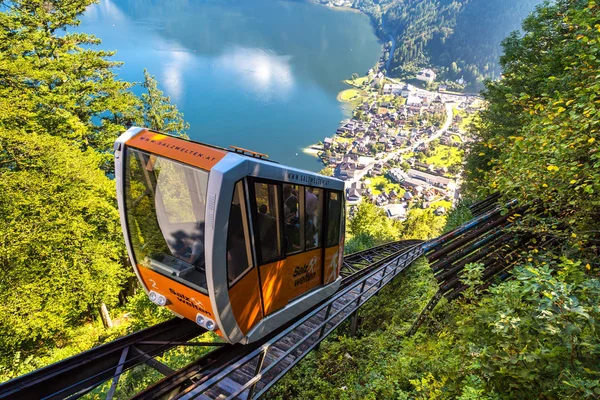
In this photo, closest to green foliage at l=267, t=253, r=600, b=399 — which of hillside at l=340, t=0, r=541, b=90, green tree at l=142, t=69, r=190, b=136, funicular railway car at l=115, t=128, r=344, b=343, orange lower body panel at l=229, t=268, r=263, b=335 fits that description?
funicular railway car at l=115, t=128, r=344, b=343

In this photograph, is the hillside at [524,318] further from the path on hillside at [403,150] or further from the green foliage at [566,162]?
the path on hillside at [403,150]

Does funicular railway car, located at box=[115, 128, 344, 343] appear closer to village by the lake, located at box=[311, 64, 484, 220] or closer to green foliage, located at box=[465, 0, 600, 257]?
green foliage, located at box=[465, 0, 600, 257]

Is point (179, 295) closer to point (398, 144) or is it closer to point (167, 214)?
point (167, 214)

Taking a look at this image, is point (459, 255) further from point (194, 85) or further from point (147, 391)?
point (194, 85)

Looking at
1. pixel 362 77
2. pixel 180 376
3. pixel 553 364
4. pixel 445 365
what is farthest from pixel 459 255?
pixel 362 77

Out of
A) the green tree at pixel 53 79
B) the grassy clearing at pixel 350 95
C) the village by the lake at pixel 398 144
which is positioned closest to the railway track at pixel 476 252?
the green tree at pixel 53 79
